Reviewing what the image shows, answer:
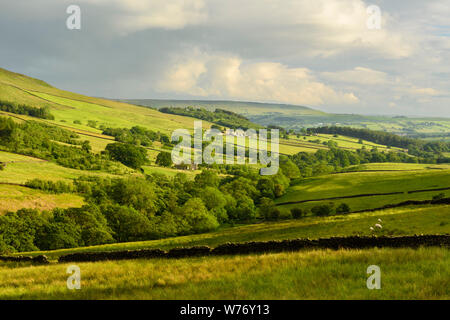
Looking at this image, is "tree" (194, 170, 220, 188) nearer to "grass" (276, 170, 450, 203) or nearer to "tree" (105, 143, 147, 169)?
"grass" (276, 170, 450, 203)

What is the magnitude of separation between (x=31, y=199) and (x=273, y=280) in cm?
8398

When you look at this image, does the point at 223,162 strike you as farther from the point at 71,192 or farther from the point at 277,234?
the point at 277,234

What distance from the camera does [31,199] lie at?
3189 inches

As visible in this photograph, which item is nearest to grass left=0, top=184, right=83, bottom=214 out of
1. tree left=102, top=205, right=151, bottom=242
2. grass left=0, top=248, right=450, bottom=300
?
tree left=102, top=205, right=151, bottom=242

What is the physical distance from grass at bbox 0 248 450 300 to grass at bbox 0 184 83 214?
65.5 meters

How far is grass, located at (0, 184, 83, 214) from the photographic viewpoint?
74.1 m

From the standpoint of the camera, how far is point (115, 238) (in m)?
70.3

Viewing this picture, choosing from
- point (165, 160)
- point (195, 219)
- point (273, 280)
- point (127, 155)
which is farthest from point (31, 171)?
point (273, 280)

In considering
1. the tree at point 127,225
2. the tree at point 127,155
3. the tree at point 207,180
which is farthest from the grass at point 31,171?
the tree at point 127,225

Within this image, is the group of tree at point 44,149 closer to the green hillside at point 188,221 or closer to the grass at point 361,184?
the green hillside at point 188,221

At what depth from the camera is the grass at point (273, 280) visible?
34.7 feet

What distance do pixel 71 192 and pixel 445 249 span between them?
99.9 meters

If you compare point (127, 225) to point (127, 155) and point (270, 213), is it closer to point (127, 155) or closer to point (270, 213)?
point (270, 213)
